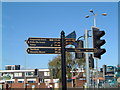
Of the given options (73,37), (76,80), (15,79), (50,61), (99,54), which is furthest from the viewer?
(15,79)

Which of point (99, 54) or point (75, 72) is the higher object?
point (99, 54)

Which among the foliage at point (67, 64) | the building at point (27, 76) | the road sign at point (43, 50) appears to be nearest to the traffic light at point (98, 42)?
the road sign at point (43, 50)

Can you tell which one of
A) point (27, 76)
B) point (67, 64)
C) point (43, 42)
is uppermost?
point (43, 42)

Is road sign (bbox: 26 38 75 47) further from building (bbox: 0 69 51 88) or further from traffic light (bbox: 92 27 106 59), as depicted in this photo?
building (bbox: 0 69 51 88)

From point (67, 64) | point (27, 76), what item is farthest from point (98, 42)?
point (27, 76)

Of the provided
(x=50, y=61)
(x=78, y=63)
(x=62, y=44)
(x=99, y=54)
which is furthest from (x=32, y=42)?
(x=50, y=61)

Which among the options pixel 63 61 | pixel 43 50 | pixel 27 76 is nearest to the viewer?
pixel 63 61

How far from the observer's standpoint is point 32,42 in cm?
657

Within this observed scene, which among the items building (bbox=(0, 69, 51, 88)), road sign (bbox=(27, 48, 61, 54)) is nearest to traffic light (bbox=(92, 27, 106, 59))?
road sign (bbox=(27, 48, 61, 54))

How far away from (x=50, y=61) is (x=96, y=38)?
54.2m

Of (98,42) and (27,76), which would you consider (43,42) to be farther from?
(27,76)

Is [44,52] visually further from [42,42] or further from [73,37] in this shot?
[73,37]

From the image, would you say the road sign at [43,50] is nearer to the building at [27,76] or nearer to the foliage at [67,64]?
the foliage at [67,64]

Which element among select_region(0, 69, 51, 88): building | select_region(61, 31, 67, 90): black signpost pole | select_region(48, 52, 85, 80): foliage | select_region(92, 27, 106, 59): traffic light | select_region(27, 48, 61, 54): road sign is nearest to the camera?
select_region(61, 31, 67, 90): black signpost pole
